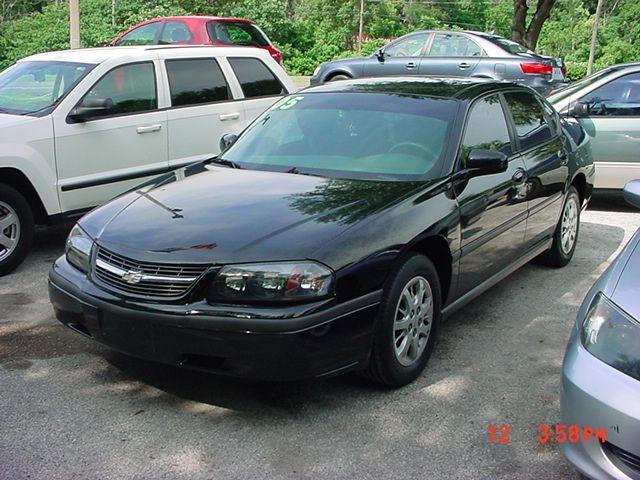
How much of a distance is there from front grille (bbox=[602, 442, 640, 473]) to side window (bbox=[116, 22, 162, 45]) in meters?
11.9

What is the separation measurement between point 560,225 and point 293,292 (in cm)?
339

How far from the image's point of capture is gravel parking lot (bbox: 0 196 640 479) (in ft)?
10.2

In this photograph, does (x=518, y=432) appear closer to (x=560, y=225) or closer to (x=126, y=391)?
(x=126, y=391)

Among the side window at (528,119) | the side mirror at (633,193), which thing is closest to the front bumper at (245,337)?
the side mirror at (633,193)

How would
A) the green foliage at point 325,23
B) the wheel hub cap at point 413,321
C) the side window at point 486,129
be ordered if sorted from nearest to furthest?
1. the wheel hub cap at point 413,321
2. the side window at point 486,129
3. the green foliage at point 325,23

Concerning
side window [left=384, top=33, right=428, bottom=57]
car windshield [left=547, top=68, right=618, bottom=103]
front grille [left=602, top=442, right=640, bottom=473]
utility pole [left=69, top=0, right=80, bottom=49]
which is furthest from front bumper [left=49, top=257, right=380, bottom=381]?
side window [left=384, top=33, right=428, bottom=57]

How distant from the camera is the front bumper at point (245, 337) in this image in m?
3.22

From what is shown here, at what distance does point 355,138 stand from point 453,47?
9.15 m

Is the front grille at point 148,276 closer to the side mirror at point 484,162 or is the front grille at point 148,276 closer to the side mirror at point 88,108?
the side mirror at point 484,162

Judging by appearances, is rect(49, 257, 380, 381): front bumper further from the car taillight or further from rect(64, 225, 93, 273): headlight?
the car taillight

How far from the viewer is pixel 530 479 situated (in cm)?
305

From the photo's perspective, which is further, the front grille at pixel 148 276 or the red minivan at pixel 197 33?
the red minivan at pixel 197 33

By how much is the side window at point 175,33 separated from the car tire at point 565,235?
27.4 feet

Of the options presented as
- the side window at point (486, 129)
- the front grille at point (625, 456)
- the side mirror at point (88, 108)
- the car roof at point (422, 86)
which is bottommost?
the front grille at point (625, 456)
